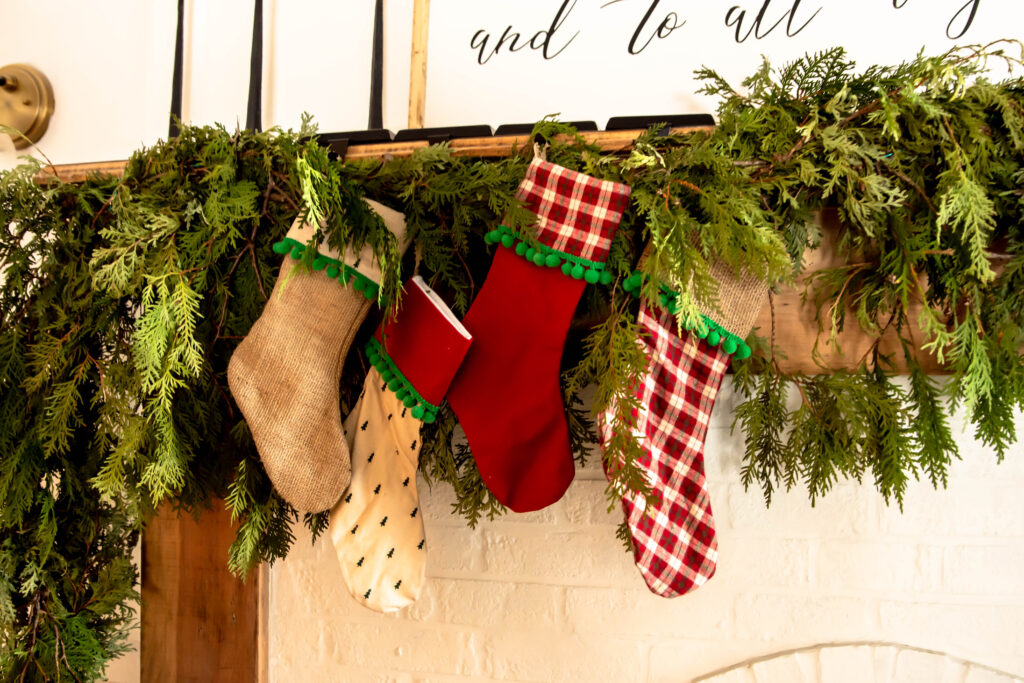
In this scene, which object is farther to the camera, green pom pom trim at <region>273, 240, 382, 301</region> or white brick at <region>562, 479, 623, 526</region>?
white brick at <region>562, 479, 623, 526</region>

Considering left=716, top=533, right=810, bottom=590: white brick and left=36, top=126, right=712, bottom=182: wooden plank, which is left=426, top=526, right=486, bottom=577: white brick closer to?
left=716, top=533, right=810, bottom=590: white brick

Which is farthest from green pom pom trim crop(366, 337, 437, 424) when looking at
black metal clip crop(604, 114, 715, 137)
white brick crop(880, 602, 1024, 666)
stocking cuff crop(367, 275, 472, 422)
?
white brick crop(880, 602, 1024, 666)

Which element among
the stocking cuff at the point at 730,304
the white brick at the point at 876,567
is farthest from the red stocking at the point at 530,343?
the white brick at the point at 876,567

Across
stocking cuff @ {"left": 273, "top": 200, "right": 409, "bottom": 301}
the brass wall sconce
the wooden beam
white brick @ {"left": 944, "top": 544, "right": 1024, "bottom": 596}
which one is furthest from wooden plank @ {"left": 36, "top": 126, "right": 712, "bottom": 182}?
white brick @ {"left": 944, "top": 544, "right": 1024, "bottom": 596}

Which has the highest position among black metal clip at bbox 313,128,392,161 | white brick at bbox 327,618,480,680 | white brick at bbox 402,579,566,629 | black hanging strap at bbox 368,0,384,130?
black hanging strap at bbox 368,0,384,130

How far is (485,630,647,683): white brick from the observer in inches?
40.1

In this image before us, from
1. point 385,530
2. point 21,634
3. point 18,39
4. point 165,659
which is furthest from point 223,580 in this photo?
point 18,39

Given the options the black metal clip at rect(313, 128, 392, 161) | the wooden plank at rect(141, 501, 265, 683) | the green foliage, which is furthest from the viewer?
the wooden plank at rect(141, 501, 265, 683)

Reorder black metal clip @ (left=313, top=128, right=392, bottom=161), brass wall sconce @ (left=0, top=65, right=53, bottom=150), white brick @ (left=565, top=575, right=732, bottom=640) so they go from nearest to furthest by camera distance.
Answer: black metal clip @ (left=313, top=128, right=392, bottom=161), white brick @ (left=565, top=575, right=732, bottom=640), brass wall sconce @ (left=0, top=65, right=53, bottom=150)

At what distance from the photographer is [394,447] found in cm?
86

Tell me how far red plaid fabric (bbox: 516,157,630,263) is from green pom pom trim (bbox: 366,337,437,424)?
0.26 metres

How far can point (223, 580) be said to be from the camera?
3.71 ft

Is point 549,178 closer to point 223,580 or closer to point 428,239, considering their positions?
point 428,239

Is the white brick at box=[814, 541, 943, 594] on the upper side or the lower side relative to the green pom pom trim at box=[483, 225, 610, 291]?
lower
